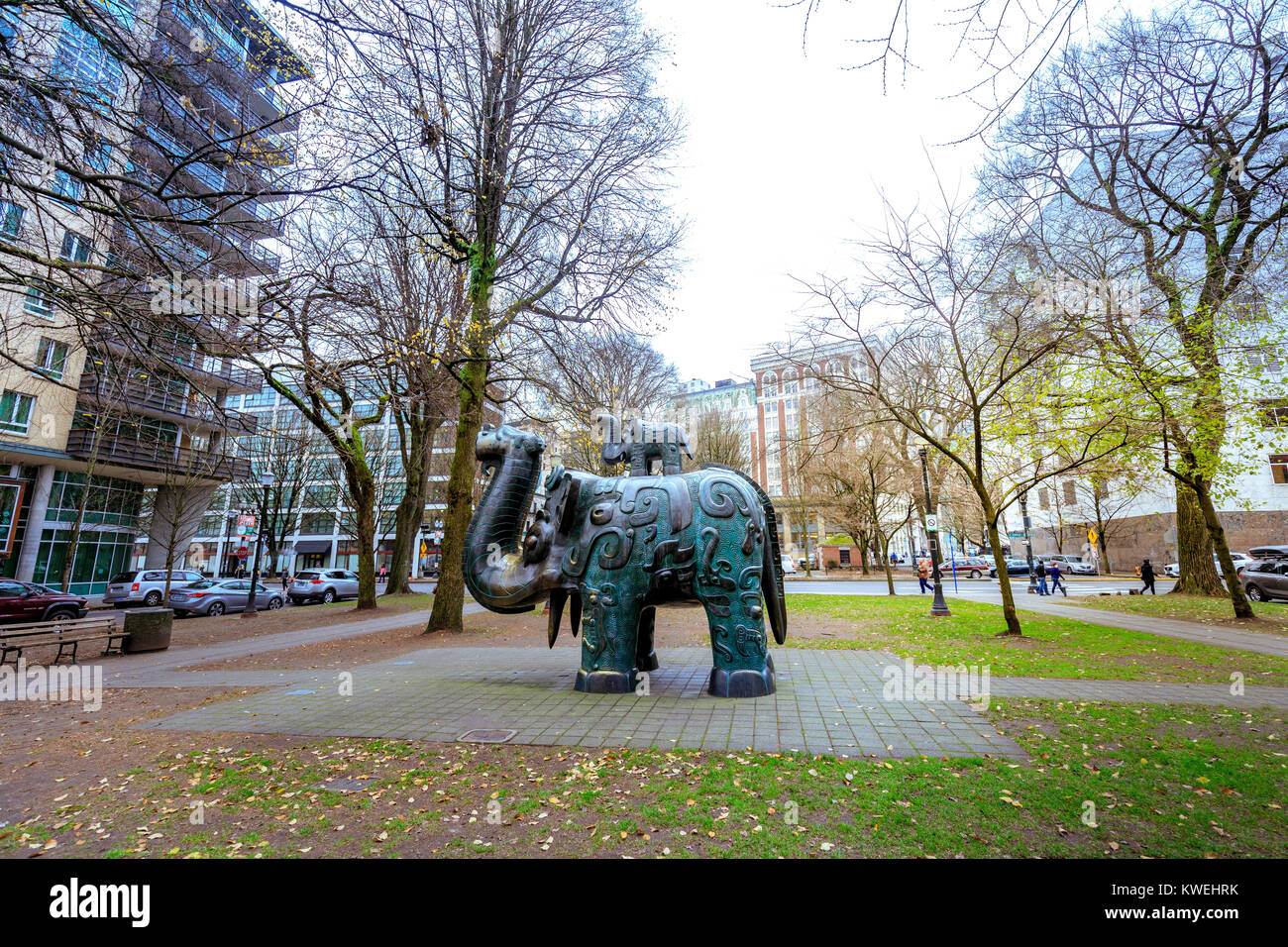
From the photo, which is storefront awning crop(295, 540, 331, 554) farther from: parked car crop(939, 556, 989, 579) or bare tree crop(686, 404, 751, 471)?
parked car crop(939, 556, 989, 579)

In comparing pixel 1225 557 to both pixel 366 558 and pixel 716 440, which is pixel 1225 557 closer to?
pixel 716 440

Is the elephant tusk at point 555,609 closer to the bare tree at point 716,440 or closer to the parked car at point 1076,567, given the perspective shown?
the bare tree at point 716,440

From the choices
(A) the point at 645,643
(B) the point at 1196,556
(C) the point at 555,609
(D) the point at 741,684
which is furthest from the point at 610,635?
(B) the point at 1196,556

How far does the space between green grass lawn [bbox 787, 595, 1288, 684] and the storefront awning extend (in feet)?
156

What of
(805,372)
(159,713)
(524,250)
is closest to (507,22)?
(524,250)

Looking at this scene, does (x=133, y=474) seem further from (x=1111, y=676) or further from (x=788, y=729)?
(x=1111, y=676)

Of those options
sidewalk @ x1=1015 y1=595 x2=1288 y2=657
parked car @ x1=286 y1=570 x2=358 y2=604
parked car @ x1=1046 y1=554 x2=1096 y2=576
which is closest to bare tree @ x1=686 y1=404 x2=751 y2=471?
sidewalk @ x1=1015 y1=595 x2=1288 y2=657

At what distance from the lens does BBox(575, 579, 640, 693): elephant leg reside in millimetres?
6637

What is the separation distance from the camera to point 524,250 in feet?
39.7

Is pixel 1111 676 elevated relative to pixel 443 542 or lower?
lower

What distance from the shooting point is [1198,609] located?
14.7m

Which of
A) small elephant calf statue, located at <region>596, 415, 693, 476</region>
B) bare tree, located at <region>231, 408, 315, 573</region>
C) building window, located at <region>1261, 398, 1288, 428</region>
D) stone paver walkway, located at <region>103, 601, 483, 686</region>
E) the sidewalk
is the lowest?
stone paver walkway, located at <region>103, 601, 483, 686</region>
